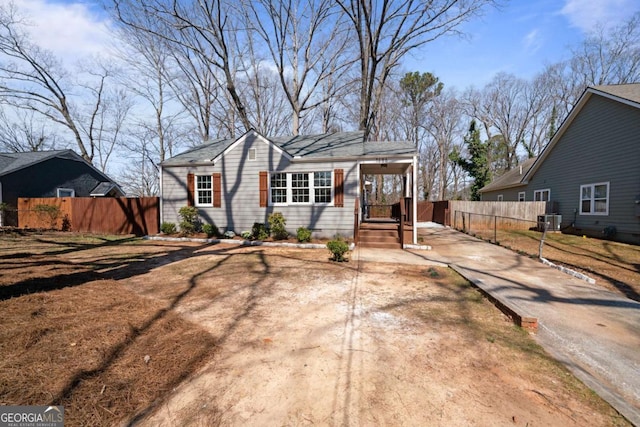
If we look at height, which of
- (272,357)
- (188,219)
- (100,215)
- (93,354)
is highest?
(100,215)

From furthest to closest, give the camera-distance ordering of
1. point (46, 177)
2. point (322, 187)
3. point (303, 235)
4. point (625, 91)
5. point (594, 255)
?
1. point (46, 177)
2. point (625, 91)
3. point (322, 187)
4. point (303, 235)
5. point (594, 255)

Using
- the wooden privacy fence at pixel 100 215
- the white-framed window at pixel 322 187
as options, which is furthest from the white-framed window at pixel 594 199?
the wooden privacy fence at pixel 100 215

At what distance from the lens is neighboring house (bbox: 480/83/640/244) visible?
10578 millimetres

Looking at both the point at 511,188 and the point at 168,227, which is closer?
the point at 168,227

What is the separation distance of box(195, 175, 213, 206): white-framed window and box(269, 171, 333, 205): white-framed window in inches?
113

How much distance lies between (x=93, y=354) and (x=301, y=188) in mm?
8941

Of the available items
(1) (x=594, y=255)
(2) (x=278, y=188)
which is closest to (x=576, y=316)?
(1) (x=594, y=255)

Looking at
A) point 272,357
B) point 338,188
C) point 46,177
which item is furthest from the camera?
point 46,177

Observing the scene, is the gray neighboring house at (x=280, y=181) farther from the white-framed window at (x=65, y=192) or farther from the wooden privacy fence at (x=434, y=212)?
the white-framed window at (x=65, y=192)

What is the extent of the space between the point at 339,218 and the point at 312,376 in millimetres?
8420

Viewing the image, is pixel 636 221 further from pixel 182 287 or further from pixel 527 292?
pixel 182 287

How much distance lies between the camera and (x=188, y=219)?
11.7 m

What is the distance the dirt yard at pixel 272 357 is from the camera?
Answer: 2139 mm

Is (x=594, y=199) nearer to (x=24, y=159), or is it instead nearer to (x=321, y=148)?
(x=321, y=148)
